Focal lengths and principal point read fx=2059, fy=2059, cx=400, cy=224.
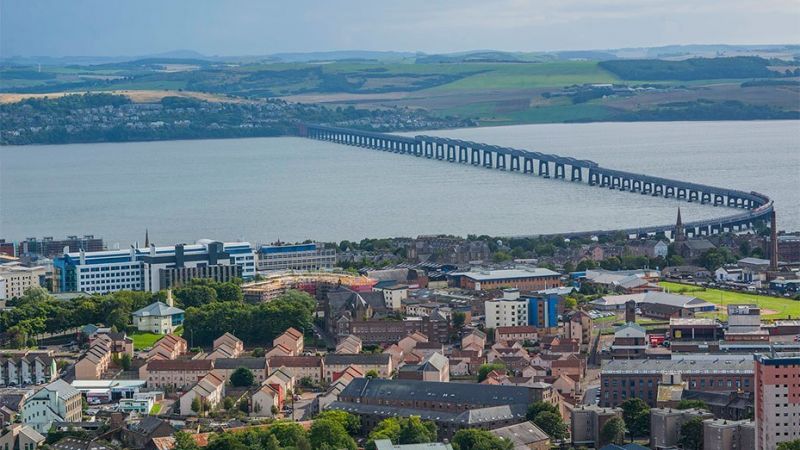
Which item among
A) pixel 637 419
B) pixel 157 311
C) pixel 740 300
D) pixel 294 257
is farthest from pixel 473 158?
pixel 637 419

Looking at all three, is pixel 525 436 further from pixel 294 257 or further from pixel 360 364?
pixel 294 257

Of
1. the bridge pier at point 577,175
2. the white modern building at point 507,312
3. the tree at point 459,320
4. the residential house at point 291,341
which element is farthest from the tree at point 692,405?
the bridge pier at point 577,175

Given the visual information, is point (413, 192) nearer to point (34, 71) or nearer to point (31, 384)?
point (31, 384)

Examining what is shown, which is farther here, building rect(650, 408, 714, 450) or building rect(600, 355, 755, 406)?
building rect(600, 355, 755, 406)

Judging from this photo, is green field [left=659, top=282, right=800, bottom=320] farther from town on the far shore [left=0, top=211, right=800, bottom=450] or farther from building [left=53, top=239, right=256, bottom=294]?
building [left=53, top=239, right=256, bottom=294]

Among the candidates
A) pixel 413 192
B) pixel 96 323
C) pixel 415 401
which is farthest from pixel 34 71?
pixel 415 401

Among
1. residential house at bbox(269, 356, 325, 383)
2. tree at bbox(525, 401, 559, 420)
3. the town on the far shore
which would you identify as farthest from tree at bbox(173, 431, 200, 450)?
residential house at bbox(269, 356, 325, 383)

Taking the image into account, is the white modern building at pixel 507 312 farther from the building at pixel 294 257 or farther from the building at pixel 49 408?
the building at pixel 294 257
